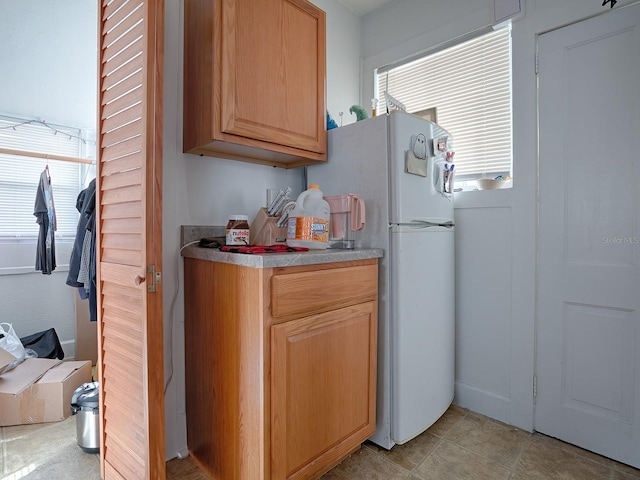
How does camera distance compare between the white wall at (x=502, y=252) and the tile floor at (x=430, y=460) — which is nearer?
the tile floor at (x=430, y=460)

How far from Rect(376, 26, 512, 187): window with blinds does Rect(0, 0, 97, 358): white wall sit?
6.81ft

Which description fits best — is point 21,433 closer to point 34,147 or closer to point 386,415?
point 386,415

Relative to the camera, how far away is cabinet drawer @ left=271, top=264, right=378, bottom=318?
1.15m

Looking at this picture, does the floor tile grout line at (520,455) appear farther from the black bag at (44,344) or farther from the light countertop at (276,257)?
the black bag at (44,344)

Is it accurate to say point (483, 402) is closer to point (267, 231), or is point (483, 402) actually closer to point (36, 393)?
point (267, 231)

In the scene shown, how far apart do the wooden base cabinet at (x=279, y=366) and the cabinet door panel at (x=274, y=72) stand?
643 mm

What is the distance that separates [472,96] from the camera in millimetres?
2020

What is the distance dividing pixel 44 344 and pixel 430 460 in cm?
269

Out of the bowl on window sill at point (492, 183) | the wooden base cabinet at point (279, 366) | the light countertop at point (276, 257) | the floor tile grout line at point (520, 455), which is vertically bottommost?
the floor tile grout line at point (520, 455)

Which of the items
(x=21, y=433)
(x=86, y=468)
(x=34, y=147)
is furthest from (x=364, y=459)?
(x=34, y=147)

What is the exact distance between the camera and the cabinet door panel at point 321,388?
117 cm

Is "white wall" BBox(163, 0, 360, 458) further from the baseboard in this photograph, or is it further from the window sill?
the baseboard

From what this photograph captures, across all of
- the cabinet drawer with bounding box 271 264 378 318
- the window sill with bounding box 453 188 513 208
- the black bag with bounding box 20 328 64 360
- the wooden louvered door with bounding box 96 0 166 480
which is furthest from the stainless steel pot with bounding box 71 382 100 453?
the window sill with bounding box 453 188 513 208

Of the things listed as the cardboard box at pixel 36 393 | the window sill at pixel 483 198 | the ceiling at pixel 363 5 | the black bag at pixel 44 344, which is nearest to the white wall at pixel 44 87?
the black bag at pixel 44 344
